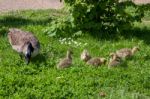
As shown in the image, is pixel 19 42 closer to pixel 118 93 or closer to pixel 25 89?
pixel 25 89

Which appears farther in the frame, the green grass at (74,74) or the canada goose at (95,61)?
the canada goose at (95,61)

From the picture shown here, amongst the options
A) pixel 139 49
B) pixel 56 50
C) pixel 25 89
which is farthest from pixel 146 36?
pixel 25 89

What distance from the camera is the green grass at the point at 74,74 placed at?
8.20m

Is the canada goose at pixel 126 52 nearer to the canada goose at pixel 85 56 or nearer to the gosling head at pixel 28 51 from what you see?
the canada goose at pixel 85 56

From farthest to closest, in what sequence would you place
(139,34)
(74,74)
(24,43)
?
(139,34), (24,43), (74,74)

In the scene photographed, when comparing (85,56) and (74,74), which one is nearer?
(74,74)

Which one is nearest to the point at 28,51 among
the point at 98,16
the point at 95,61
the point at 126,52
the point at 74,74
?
the point at 74,74

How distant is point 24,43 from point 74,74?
Result: 1.23m

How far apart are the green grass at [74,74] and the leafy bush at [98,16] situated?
34 cm

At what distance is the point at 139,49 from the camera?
10.2 metres

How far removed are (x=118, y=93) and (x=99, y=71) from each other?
0.81 m

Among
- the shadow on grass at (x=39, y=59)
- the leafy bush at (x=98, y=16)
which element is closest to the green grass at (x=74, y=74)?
the shadow on grass at (x=39, y=59)

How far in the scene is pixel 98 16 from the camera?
37.6 feet

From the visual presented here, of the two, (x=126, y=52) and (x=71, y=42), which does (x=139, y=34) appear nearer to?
(x=71, y=42)
